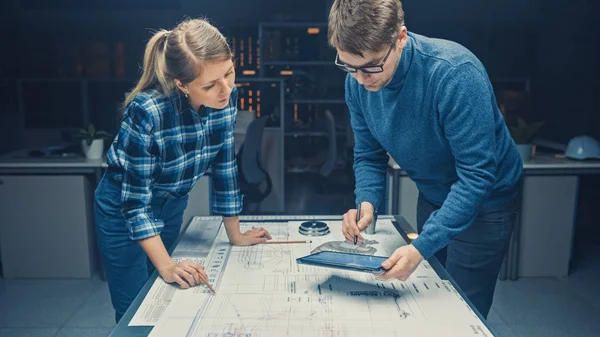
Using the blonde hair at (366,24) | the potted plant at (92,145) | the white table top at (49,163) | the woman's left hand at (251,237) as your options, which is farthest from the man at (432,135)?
the potted plant at (92,145)

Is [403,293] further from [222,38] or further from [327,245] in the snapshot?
[222,38]

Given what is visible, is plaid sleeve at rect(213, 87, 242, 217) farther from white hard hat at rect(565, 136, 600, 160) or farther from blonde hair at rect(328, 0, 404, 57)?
white hard hat at rect(565, 136, 600, 160)

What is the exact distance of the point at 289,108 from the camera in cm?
525

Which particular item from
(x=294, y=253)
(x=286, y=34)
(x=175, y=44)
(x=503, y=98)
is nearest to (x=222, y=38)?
(x=175, y=44)

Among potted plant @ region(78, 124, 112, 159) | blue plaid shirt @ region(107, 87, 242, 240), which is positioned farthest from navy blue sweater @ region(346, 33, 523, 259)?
potted plant @ region(78, 124, 112, 159)

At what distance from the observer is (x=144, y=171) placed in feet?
4.01

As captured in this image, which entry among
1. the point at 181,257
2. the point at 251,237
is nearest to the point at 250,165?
the point at 251,237

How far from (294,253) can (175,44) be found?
595mm

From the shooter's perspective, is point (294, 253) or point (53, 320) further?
point (53, 320)

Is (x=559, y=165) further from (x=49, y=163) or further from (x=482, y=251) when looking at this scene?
(x=49, y=163)

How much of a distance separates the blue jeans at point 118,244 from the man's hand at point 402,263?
679mm

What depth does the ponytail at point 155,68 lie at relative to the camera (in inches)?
49.6

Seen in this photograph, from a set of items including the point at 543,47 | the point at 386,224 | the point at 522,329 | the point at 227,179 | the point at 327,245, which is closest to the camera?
the point at 327,245

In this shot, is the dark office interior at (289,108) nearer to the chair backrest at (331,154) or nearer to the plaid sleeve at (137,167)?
the chair backrest at (331,154)
